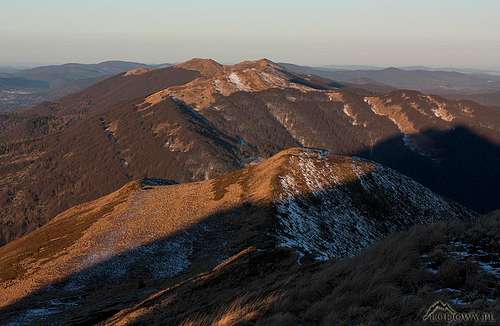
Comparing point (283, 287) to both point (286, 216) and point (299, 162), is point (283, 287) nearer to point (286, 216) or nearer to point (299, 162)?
point (286, 216)

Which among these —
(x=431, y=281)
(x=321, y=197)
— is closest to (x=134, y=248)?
(x=321, y=197)

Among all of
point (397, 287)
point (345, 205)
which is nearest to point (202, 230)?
point (345, 205)

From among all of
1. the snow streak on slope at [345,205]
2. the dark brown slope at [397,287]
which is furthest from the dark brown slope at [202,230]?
the dark brown slope at [397,287]

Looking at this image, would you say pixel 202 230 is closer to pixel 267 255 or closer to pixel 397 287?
pixel 267 255

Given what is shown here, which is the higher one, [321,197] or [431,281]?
[431,281]

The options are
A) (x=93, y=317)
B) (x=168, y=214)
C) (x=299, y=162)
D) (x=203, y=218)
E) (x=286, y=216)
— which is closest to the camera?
(x=93, y=317)

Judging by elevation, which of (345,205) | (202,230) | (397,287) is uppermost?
(397,287)

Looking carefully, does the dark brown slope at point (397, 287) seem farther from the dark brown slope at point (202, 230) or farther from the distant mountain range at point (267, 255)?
the dark brown slope at point (202, 230)

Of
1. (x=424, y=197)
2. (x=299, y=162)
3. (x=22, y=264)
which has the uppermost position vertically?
(x=299, y=162)
